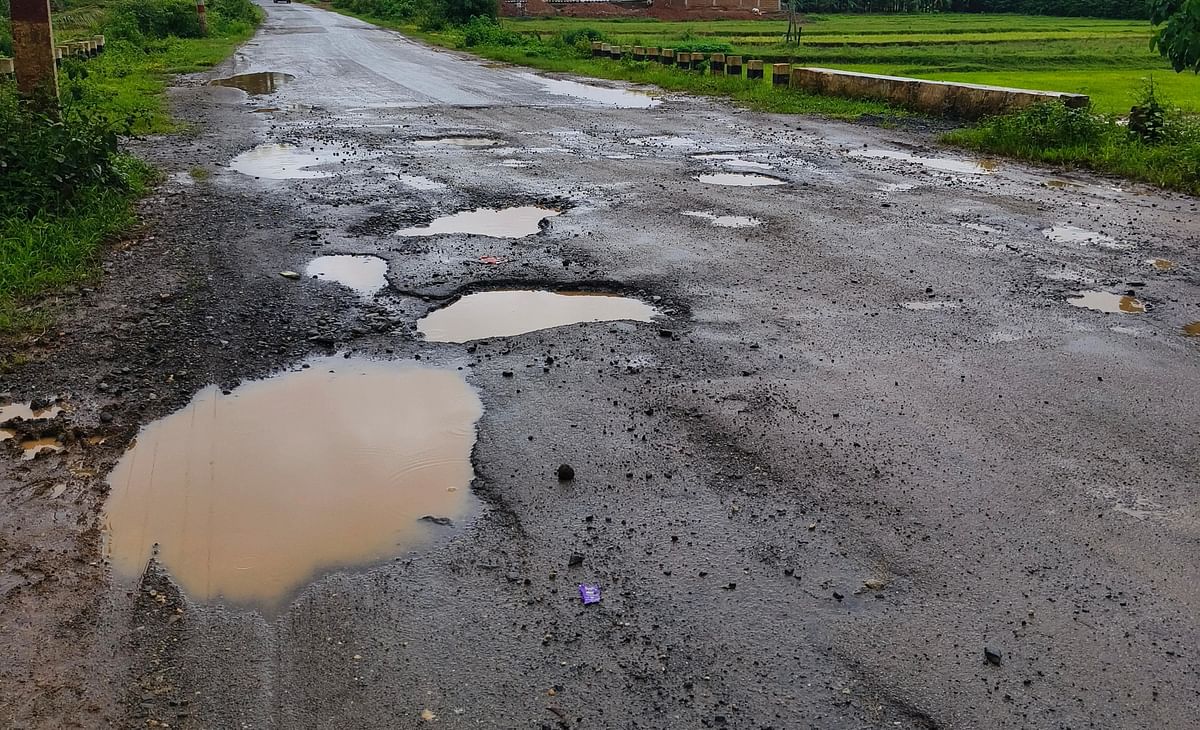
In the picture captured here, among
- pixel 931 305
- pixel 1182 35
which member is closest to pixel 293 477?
pixel 931 305

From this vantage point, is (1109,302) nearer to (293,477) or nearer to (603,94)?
(293,477)

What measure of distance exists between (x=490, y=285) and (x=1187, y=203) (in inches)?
267

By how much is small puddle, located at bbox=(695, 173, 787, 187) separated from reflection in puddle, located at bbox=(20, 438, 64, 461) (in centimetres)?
690

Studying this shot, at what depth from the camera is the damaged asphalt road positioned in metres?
2.81

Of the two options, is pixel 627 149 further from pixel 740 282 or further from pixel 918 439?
pixel 918 439

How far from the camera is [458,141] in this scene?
12.2 meters

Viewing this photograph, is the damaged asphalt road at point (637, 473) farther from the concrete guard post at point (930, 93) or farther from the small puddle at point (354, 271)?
the concrete guard post at point (930, 93)

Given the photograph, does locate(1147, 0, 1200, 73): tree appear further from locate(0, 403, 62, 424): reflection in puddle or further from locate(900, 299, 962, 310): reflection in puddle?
locate(0, 403, 62, 424): reflection in puddle

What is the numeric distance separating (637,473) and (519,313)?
6.89 feet

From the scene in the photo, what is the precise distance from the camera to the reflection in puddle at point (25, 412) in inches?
175

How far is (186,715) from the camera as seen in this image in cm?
265

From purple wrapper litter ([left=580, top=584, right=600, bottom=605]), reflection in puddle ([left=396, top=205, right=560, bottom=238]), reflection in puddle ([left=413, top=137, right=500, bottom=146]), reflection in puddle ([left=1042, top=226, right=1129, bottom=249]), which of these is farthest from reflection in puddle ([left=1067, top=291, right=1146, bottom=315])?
reflection in puddle ([left=413, top=137, right=500, bottom=146])

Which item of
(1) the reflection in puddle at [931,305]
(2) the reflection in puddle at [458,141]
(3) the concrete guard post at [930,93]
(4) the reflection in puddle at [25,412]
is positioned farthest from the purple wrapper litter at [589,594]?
(3) the concrete guard post at [930,93]

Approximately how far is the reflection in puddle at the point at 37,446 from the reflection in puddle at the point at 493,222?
3.67 meters
